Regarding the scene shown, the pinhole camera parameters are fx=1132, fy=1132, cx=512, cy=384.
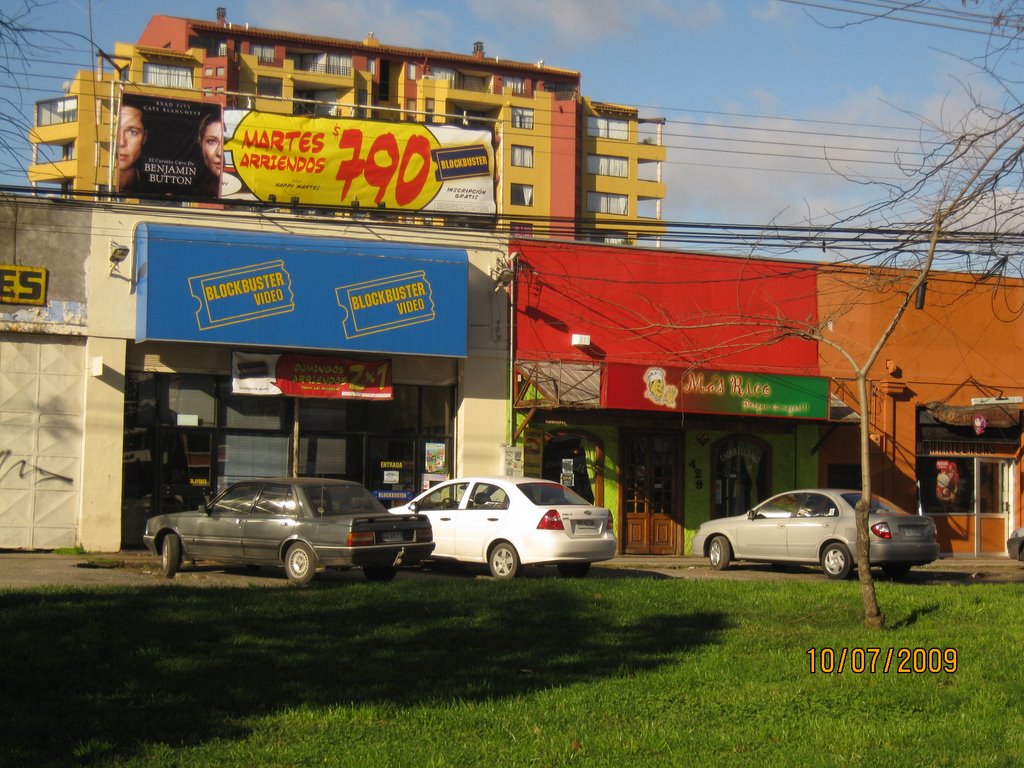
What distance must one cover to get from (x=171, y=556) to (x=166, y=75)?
56.6 m

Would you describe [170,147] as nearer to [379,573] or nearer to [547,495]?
[547,495]

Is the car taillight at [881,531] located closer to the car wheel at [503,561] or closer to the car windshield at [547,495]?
the car windshield at [547,495]

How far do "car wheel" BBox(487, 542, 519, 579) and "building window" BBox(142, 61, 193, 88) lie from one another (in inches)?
2196

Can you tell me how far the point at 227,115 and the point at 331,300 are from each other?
481 centimetres

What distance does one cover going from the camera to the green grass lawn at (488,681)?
24.2 ft

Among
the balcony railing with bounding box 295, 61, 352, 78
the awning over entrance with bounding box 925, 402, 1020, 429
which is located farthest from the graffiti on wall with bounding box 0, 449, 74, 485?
the balcony railing with bounding box 295, 61, 352, 78

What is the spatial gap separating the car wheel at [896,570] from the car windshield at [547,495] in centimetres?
597

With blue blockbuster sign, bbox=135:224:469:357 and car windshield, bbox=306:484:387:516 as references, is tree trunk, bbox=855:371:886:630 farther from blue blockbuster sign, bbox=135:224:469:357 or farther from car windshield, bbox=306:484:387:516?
blue blockbuster sign, bbox=135:224:469:357

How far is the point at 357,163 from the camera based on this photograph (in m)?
24.4

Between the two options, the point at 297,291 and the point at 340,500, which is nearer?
the point at 340,500

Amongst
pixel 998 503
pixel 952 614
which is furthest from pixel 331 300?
pixel 998 503

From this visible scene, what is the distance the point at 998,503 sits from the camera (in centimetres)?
2805

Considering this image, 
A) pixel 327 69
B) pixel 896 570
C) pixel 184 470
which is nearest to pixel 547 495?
pixel 896 570
